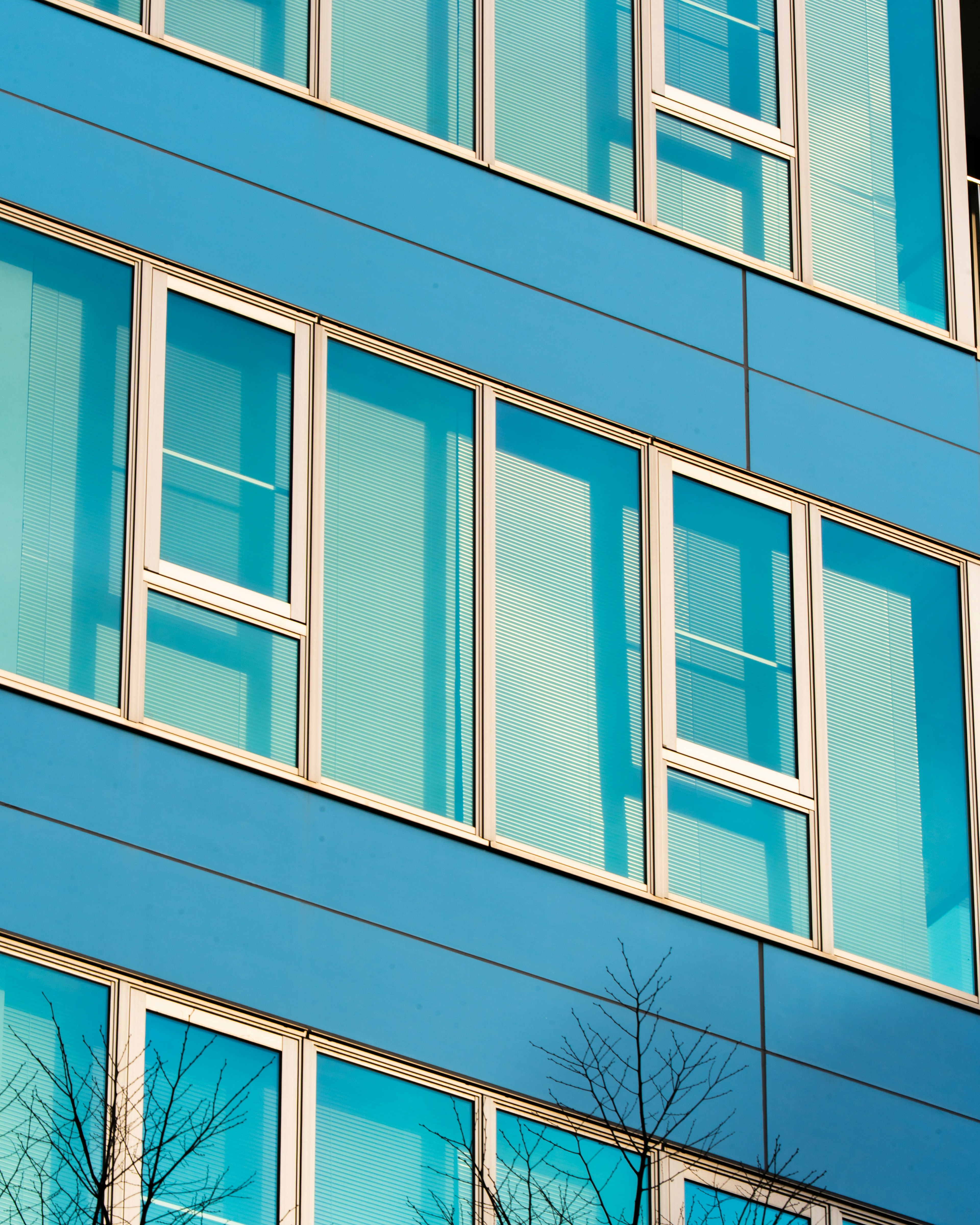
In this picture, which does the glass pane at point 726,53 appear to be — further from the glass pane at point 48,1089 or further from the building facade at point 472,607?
the glass pane at point 48,1089

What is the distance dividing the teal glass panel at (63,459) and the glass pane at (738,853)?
3706 mm

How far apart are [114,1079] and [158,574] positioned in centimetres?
300

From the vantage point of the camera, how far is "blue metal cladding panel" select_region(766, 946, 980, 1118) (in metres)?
16.6

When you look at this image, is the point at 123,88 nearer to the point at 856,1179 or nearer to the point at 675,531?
the point at 675,531

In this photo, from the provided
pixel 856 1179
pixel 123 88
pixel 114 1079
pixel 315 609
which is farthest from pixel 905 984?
pixel 123 88

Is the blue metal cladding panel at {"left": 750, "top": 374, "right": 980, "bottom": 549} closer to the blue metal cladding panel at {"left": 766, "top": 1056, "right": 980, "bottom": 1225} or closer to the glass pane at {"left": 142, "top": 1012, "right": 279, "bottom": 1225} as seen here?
the blue metal cladding panel at {"left": 766, "top": 1056, "right": 980, "bottom": 1225}

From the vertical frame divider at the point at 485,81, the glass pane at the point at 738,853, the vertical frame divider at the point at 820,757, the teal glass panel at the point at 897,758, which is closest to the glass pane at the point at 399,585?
the glass pane at the point at 738,853

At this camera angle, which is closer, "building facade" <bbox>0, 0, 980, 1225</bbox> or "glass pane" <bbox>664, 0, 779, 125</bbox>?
"building facade" <bbox>0, 0, 980, 1225</bbox>

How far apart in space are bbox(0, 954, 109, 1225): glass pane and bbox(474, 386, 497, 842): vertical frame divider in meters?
2.74

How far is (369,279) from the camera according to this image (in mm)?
17109

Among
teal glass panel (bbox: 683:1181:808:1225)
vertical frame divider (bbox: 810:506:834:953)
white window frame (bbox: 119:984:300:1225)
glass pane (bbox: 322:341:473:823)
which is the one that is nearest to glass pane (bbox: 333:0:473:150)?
glass pane (bbox: 322:341:473:823)

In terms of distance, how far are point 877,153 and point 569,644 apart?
16.5 ft

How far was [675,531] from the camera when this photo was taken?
17.6m

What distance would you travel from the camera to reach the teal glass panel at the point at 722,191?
18.7 meters
